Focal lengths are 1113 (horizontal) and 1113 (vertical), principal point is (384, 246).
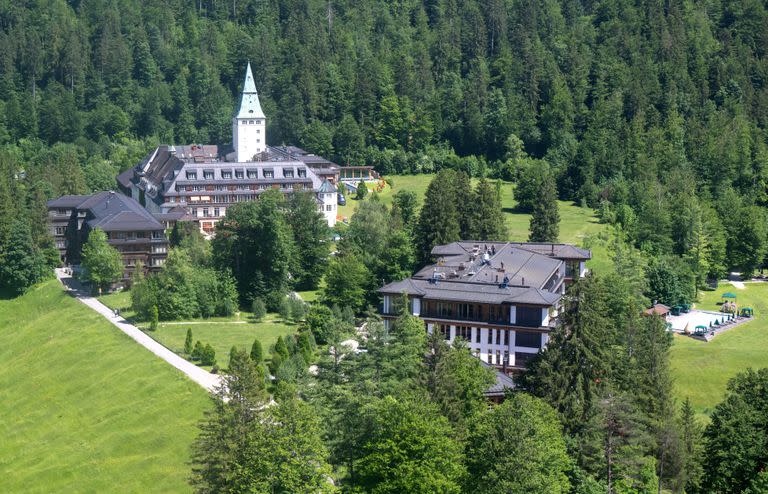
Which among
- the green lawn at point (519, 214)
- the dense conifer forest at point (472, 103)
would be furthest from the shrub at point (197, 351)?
the dense conifer forest at point (472, 103)

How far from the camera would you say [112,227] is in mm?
113125

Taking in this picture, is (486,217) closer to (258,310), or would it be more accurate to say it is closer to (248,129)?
(258,310)

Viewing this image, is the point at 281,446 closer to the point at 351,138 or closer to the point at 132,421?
the point at 132,421

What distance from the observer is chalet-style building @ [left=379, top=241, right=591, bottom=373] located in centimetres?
8238

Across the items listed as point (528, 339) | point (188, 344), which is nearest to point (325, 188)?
point (188, 344)

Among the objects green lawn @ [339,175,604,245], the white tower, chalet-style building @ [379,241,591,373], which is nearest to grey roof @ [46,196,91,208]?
the white tower

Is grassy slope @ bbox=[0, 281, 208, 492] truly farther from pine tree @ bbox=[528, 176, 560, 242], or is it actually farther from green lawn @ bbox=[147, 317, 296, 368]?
pine tree @ bbox=[528, 176, 560, 242]

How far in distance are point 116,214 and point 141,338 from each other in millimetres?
26043

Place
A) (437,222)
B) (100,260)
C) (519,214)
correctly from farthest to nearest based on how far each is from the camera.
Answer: (519,214) → (100,260) → (437,222)

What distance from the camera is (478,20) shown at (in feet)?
655

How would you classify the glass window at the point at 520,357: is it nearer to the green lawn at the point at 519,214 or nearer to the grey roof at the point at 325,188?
the green lawn at the point at 519,214

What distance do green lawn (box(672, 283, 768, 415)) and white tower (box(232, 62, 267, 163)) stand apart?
7284 cm

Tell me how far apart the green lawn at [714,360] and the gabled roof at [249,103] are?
7460 cm

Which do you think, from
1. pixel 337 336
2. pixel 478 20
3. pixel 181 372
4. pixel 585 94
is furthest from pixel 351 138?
pixel 337 336
